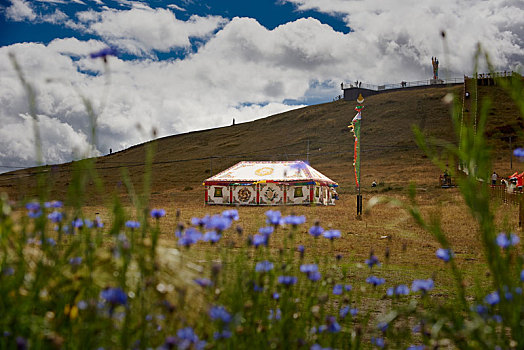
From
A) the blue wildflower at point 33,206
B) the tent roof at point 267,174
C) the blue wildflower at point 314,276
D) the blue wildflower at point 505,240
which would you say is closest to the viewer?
the blue wildflower at point 505,240

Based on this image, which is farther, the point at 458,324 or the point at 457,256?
the point at 457,256

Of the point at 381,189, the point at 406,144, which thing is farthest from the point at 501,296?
the point at 406,144

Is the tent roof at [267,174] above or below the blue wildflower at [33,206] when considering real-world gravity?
above

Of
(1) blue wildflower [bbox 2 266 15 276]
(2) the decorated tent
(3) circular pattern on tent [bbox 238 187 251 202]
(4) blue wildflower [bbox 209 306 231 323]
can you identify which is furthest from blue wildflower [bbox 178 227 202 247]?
(3) circular pattern on tent [bbox 238 187 251 202]

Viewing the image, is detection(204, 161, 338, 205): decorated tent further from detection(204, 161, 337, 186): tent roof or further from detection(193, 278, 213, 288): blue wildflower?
detection(193, 278, 213, 288): blue wildflower

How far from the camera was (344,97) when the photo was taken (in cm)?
6109

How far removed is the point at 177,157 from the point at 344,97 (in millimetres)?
23735

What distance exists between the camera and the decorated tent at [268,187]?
771 inches

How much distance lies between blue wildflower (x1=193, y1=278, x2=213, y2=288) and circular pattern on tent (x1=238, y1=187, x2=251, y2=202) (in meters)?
18.7

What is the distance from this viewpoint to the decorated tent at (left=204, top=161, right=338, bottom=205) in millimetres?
19578

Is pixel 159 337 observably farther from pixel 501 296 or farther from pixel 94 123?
pixel 501 296

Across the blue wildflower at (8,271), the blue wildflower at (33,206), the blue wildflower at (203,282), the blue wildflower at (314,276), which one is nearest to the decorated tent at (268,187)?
the blue wildflower at (314,276)

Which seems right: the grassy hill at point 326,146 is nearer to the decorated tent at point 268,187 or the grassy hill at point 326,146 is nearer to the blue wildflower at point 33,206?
the decorated tent at point 268,187

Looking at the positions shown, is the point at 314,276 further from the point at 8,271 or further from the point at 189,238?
the point at 8,271
